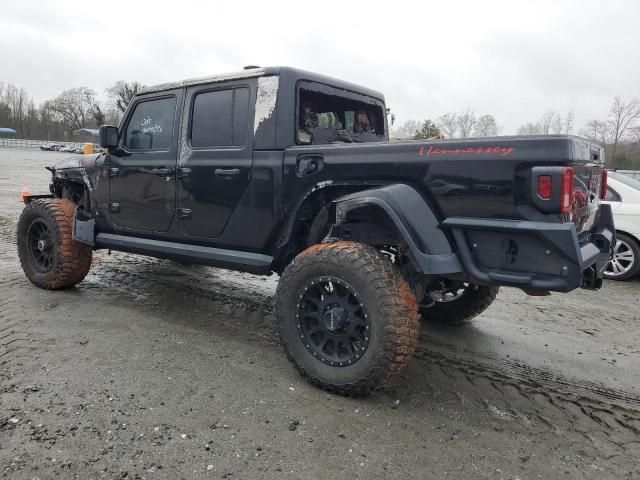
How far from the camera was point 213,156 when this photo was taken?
3.95 metres

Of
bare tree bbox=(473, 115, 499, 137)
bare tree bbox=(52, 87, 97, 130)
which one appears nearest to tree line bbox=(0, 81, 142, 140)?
bare tree bbox=(52, 87, 97, 130)

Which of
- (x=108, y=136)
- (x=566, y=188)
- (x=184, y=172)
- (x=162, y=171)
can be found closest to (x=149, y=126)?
(x=108, y=136)

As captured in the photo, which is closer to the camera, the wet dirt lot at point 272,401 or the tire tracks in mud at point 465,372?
the wet dirt lot at point 272,401

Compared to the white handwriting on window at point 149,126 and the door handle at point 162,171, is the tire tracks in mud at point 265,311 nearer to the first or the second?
the door handle at point 162,171

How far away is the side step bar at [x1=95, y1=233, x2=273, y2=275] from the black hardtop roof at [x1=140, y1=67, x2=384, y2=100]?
1332 mm

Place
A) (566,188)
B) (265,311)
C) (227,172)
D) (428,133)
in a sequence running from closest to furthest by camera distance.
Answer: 1. (566,188)
2. (227,172)
3. (265,311)
4. (428,133)

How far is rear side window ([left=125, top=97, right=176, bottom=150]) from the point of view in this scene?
436cm

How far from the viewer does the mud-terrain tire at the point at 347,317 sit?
2.92 metres

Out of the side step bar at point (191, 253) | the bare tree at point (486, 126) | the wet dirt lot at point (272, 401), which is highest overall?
the bare tree at point (486, 126)

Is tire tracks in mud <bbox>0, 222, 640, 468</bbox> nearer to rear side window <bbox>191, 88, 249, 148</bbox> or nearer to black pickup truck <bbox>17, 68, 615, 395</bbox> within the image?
black pickup truck <bbox>17, 68, 615, 395</bbox>

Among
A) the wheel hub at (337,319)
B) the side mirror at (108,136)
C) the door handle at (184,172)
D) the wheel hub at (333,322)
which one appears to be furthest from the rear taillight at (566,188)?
the side mirror at (108,136)

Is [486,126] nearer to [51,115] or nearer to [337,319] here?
[337,319]

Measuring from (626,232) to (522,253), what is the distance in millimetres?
4830

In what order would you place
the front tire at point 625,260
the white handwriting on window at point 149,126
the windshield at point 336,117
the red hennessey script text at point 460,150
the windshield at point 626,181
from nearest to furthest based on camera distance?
the red hennessey script text at point 460,150, the windshield at point 336,117, the white handwriting on window at point 149,126, the front tire at point 625,260, the windshield at point 626,181
